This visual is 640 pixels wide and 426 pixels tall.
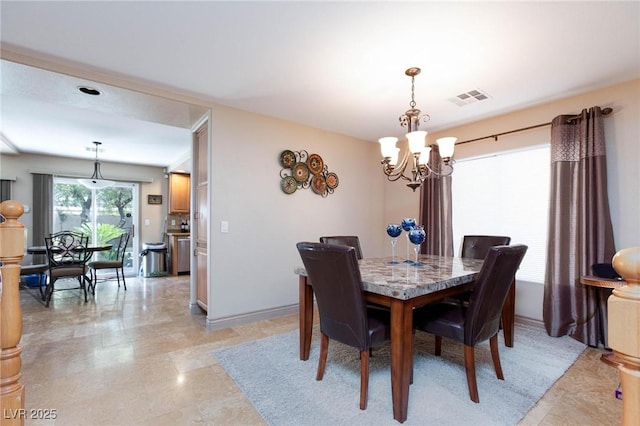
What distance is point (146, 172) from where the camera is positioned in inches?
265

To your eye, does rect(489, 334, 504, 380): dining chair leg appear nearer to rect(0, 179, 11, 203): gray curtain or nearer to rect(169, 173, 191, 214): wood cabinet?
rect(169, 173, 191, 214): wood cabinet

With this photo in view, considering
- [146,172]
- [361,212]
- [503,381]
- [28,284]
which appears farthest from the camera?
[146,172]

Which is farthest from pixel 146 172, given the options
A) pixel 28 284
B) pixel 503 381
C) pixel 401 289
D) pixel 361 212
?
pixel 503 381

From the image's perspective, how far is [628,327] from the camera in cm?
67

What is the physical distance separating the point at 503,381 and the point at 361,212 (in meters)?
2.88

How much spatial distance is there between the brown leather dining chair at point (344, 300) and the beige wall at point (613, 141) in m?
2.47

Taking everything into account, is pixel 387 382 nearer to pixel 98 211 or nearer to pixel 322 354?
pixel 322 354

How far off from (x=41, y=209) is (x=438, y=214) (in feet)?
22.7

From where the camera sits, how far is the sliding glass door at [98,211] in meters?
6.00

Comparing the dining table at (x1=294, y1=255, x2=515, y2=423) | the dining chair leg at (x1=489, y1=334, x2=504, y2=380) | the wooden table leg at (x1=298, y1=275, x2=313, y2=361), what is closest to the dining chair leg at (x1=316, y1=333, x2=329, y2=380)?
the wooden table leg at (x1=298, y1=275, x2=313, y2=361)

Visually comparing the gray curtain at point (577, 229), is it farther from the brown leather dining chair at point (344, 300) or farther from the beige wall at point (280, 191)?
the brown leather dining chair at point (344, 300)

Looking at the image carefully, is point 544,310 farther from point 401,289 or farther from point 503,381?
point 401,289

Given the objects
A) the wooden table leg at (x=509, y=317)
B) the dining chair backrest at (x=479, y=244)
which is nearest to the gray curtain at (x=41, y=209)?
the dining chair backrest at (x=479, y=244)

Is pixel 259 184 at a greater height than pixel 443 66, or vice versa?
pixel 443 66
